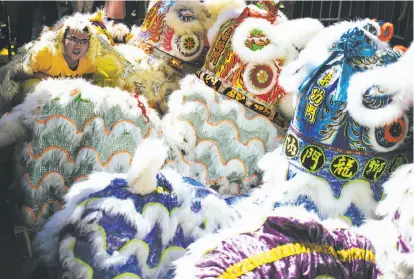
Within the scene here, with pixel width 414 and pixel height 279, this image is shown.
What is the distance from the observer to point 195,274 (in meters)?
1.12

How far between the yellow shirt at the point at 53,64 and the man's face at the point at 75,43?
0.10 ft

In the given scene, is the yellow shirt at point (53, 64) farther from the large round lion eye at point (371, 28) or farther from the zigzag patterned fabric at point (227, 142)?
the large round lion eye at point (371, 28)

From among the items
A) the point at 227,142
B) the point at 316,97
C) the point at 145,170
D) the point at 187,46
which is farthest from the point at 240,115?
the point at 145,170

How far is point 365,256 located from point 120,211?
0.59 meters

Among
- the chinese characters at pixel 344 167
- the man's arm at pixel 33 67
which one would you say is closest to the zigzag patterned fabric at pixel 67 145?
the man's arm at pixel 33 67

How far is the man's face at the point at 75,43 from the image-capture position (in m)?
2.22

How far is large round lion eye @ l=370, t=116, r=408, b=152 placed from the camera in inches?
60.4

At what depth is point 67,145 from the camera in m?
1.87

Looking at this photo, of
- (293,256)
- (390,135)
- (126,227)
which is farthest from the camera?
(390,135)

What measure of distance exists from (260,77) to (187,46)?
0.54 meters

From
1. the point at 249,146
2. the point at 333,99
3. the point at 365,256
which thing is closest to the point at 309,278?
the point at 365,256

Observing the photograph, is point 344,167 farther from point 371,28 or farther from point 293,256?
point 293,256

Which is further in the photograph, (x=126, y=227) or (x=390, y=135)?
(x=390, y=135)

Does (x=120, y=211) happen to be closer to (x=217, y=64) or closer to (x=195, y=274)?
(x=195, y=274)
